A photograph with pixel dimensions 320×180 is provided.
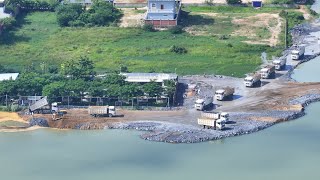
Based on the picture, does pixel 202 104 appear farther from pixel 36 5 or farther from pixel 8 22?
pixel 36 5

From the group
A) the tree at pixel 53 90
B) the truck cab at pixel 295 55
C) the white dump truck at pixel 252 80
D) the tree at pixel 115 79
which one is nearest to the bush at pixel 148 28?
the truck cab at pixel 295 55

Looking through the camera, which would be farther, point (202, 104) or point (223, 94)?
point (223, 94)

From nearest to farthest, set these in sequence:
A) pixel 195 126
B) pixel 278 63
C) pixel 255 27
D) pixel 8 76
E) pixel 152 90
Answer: pixel 195 126 < pixel 152 90 < pixel 8 76 < pixel 278 63 < pixel 255 27

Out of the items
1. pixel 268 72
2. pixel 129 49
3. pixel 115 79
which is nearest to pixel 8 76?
pixel 115 79

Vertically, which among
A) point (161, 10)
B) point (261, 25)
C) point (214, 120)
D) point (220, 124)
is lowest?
point (220, 124)

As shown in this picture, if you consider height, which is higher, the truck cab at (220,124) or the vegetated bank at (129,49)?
the vegetated bank at (129,49)

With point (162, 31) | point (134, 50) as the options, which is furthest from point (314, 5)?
point (134, 50)

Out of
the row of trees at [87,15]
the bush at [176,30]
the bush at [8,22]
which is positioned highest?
the row of trees at [87,15]

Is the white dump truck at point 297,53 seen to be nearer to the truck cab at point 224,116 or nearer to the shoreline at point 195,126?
the shoreline at point 195,126
